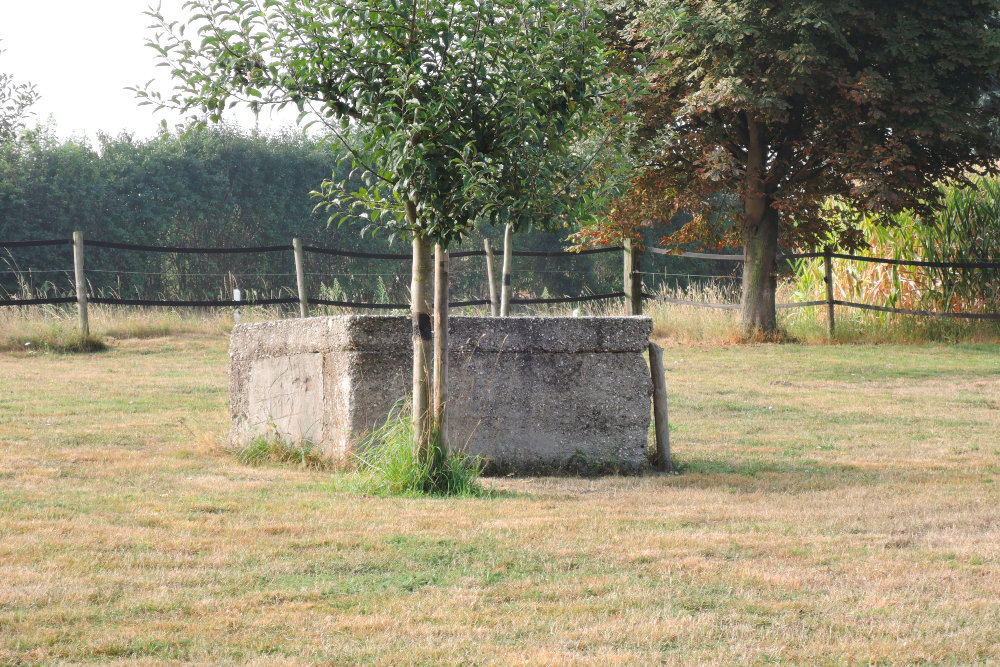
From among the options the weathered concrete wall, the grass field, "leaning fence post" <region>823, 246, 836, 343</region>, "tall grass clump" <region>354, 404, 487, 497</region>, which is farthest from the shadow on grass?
"leaning fence post" <region>823, 246, 836, 343</region>

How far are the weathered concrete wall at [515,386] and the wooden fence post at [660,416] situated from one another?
6.5 inches

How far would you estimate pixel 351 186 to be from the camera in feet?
79.9

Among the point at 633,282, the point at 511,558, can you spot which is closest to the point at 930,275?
the point at 633,282

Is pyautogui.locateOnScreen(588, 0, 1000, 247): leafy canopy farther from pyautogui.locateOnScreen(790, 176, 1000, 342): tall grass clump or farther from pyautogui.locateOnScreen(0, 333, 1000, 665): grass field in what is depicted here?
pyautogui.locateOnScreen(0, 333, 1000, 665): grass field

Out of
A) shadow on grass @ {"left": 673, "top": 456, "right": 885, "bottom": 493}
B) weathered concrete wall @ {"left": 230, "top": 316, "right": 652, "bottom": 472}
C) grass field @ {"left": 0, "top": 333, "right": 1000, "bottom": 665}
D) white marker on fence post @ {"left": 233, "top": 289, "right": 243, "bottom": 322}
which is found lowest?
shadow on grass @ {"left": 673, "top": 456, "right": 885, "bottom": 493}

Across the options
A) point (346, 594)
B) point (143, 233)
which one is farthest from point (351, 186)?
point (346, 594)

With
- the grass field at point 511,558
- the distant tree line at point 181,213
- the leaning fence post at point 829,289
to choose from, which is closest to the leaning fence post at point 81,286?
the distant tree line at point 181,213

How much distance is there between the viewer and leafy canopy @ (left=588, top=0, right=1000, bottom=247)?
41.2 ft

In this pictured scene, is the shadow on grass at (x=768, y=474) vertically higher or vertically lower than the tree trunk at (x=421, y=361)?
lower

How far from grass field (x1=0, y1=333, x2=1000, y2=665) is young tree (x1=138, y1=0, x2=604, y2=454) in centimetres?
156

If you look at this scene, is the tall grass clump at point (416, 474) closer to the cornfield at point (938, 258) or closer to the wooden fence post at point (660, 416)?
the wooden fence post at point (660, 416)

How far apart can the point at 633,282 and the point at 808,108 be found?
3719 mm

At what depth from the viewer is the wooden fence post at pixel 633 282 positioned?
15.9m

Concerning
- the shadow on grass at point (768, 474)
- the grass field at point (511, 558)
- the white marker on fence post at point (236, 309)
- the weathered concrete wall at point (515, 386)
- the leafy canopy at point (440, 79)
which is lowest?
the shadow on grass at point (768, 474)
